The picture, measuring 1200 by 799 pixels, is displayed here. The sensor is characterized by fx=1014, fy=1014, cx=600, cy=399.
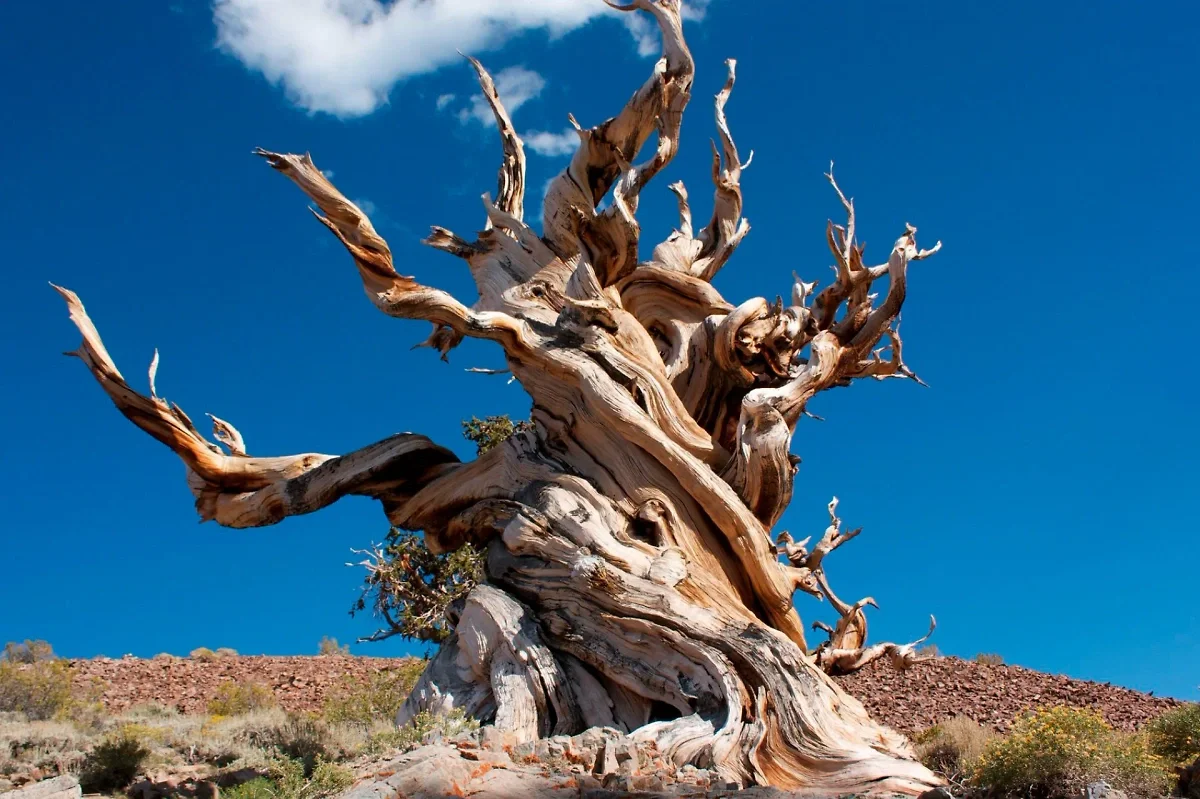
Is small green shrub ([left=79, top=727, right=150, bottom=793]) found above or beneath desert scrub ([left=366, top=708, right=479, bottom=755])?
above

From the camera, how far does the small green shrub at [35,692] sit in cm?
1051

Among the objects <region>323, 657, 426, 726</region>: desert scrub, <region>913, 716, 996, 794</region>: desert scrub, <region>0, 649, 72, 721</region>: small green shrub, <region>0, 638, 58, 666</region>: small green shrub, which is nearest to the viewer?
<region>913, 716, 996, 794</region>: desert scrub

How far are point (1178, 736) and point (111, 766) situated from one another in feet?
25.1

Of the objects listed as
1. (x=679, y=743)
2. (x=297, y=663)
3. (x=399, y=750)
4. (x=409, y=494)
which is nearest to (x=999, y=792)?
(x=679, y=743)

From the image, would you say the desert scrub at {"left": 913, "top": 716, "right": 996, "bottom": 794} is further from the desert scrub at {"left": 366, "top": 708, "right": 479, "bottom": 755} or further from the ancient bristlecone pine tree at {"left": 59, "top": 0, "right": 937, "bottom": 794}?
the desert scrub at {"left": 366, "top": 708, "right": 479, "bottom": 755}

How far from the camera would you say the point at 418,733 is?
15.4 ft

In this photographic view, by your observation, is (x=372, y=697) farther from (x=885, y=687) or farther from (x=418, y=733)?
(x=418, y=733)

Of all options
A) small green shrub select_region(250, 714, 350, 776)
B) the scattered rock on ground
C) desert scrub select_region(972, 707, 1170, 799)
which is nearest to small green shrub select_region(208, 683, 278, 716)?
small green shrub select_region(250, 714, 350, 776)

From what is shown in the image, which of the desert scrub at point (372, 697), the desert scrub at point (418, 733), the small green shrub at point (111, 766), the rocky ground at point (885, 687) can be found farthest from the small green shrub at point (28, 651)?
the desert scrub at point (418, 733)

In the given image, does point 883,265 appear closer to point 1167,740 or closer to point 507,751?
point 1167,740

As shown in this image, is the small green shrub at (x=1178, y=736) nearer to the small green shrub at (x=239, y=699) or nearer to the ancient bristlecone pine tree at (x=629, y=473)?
the ancient bristlecone pine tree at (x=629, y=473)

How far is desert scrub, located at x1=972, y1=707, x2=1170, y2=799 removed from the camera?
5.47 m

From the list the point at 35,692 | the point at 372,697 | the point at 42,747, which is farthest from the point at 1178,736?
the point at 35,692

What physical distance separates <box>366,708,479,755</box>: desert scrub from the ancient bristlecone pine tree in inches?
27.8
